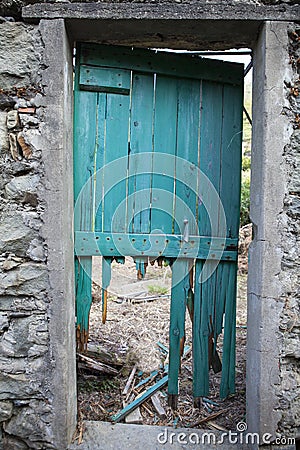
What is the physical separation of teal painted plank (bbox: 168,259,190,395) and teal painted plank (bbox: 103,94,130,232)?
0.47m

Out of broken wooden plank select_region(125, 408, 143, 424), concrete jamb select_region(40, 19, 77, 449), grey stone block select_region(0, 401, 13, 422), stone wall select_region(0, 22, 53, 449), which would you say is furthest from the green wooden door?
grey stone block select_region(0, 401, 13, 422)

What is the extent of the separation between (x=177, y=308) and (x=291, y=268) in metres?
0.77

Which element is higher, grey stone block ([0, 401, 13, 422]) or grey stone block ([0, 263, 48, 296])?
grey stone block ([0, 263, 48, 296])

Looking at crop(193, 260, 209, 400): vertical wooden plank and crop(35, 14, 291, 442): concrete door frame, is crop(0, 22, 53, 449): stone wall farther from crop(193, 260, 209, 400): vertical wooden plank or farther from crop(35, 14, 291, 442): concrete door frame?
crop(193, 260, 209, 400): vertical wooden plank

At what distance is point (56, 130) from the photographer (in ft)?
6.84

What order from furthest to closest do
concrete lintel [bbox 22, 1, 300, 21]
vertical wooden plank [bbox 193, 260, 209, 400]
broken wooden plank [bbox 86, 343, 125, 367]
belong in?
broken wooden plank [bbox 86, 343, 125, 367]
vertical wooden plank [bbox 193, 260, 209, 400]
concrete lintel [bbox 22, 1, 300, 21]

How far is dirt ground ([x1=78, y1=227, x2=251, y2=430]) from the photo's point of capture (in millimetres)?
2559

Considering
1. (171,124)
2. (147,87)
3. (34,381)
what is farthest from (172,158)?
(34,381)

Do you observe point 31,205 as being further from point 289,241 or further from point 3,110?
point 289,241

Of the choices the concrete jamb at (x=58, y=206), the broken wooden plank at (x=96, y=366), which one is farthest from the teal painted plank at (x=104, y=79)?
the broken wooden plank at (x=96, y=366)

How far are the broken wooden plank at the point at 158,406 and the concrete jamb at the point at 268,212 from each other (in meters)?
0.65

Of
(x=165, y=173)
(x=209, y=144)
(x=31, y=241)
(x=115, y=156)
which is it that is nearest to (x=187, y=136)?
(x=209, y=144)

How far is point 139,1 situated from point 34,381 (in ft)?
6.96

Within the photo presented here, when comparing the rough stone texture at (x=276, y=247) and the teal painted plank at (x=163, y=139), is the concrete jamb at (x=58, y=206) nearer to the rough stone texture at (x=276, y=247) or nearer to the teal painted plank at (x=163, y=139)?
the teal painted plank at (x=163, y=139)
